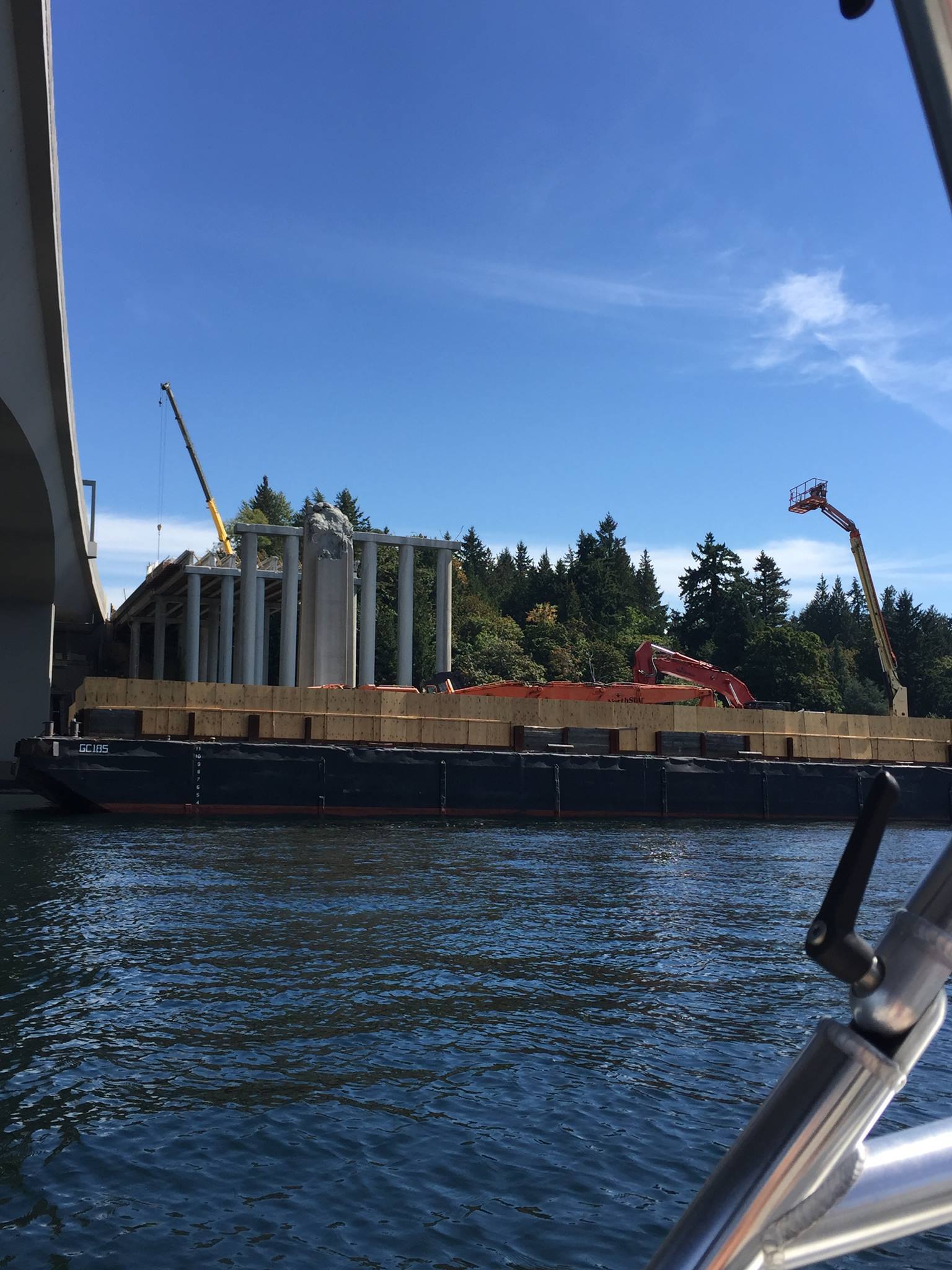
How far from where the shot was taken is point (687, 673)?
142ft

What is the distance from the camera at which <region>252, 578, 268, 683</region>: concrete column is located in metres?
53.5

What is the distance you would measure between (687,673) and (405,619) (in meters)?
18.0

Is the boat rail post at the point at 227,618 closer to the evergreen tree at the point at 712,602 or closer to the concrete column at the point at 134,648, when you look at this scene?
the concrete column at the point at 134,648

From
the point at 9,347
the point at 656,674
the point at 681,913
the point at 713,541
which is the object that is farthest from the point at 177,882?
the point at 713,541

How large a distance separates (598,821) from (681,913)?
18.0 metres

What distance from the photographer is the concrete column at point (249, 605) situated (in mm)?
52375

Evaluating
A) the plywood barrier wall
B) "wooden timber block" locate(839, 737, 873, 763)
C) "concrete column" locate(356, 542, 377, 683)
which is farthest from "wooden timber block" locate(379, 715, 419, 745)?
"concrete column" locate(356, 542, 377, 683)

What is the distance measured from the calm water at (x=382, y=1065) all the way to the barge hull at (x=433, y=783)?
11.7 metres

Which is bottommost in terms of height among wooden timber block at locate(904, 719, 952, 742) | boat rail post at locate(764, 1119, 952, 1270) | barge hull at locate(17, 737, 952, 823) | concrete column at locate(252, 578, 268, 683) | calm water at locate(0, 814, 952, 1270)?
calm water at locate(0, 814, 952, 1270)

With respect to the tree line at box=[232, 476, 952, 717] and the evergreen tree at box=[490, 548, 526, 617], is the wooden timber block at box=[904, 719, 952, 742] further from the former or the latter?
the evergreen tree at box=[490, 548, 526, 617]

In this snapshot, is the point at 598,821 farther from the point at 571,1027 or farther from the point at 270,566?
the point at 270,566

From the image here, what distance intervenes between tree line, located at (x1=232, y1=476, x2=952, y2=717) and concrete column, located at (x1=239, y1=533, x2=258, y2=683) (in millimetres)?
23938

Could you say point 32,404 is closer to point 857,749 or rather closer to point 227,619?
point 857,749

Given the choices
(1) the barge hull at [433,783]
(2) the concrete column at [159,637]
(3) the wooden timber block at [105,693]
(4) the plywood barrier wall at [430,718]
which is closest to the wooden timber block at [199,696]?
(4) the plywood barrier wall at [430,718]
